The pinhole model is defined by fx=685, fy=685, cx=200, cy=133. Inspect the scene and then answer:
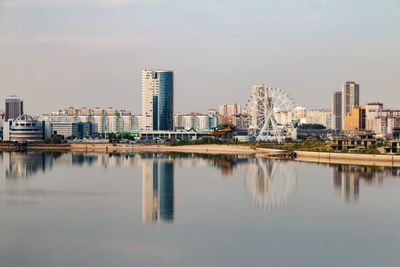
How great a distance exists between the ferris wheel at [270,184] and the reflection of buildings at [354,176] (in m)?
1.00

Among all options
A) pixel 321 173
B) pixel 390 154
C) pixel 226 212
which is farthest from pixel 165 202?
pixel 390 154

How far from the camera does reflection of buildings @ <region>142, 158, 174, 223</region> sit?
33.6ft

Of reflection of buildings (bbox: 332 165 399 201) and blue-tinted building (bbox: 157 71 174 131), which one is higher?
blue-tinted building (bbox: 157 71 174 131)

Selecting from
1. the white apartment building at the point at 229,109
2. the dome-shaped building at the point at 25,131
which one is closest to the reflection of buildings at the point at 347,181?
the dome-shaped building at the point at 25,131

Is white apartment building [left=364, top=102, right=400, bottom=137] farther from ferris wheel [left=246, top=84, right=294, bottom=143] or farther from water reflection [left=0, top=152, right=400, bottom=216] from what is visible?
water reflection [left=0, top=152, right=400, bottom=216]

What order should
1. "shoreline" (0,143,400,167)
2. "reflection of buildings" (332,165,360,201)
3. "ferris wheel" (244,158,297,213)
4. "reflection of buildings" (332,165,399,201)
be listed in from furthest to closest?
"shoreline" (0,143,400,167) < "reflection of buildings" (332,165,399,201) < "reflection of buildings" (332,165,360,201) < "ferris wheel" (244,158,297,213)

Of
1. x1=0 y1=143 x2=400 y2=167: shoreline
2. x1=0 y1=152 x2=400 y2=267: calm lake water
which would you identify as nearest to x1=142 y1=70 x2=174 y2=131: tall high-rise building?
x1=0 y1=143 x2=400 y2=167: shoreline

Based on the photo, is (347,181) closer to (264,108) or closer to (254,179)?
(254,179)

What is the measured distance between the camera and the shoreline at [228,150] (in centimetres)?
2161

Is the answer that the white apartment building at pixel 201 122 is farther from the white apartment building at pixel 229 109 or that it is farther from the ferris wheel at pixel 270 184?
the ferris wheel at pixel 270 184

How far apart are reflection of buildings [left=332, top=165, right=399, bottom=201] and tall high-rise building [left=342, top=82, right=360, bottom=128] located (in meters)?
39.3

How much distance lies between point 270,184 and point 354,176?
8.23 feet

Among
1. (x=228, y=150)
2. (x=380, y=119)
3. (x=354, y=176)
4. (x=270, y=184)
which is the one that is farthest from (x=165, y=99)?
(x=270, y=184)

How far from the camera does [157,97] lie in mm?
44906
